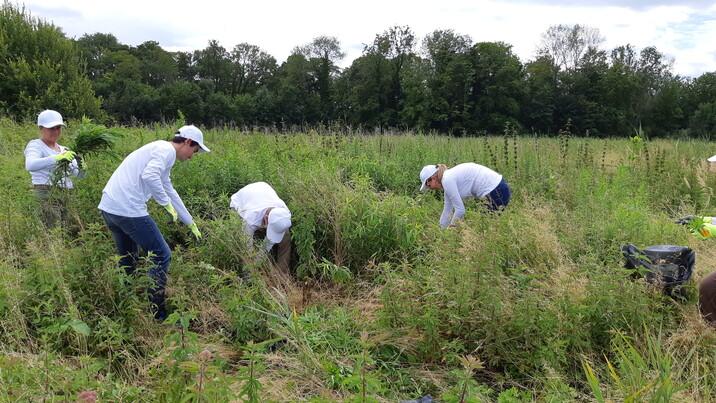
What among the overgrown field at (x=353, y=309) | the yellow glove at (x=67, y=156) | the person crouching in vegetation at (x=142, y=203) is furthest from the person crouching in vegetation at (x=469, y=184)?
the yellow glove at (x=67, y=156)

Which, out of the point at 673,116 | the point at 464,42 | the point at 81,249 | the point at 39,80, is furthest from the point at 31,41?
the point at 673,116

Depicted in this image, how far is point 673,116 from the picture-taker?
40.4m

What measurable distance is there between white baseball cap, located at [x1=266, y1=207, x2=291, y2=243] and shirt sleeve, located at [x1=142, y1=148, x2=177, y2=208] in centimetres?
92

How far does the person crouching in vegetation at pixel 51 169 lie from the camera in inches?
174

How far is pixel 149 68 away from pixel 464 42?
2859 centimetres

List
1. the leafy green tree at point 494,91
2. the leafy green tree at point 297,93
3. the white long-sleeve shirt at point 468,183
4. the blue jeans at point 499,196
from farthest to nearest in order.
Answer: the leafy green tree at point 297,93 < the leafy green tree at point 494,91 < the blue jeans at point 499,196 < the white long-sleeve shirt at point 468,183

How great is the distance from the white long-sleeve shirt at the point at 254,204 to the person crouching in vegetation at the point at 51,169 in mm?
1453

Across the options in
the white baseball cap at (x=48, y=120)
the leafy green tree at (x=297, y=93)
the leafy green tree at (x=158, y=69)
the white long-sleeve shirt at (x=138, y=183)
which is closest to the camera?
the white long-sleeve shirt at (x=138, y=183)

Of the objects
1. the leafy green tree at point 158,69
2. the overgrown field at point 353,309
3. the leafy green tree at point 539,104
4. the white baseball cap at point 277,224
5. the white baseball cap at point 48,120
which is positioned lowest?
the overgrown field at point 353,309

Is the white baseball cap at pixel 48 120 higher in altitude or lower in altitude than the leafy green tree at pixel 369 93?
lower

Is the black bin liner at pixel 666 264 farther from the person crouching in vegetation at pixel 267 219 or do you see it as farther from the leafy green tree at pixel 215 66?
the leafy green tree at pixel 215 66

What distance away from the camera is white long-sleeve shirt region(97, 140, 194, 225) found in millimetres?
3826

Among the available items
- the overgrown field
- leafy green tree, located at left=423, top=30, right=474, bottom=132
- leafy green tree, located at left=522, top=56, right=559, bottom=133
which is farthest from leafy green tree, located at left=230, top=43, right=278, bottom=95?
the overgrown field

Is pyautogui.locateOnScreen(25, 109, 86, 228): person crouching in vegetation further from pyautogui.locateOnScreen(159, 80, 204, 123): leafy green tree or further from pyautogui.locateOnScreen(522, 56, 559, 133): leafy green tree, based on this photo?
pyautogui.locateOnScreen(522, 56, 559, 133): leafy green tree
